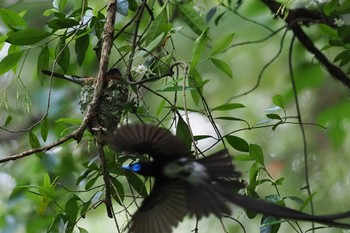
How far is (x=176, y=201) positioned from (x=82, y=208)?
30 cm

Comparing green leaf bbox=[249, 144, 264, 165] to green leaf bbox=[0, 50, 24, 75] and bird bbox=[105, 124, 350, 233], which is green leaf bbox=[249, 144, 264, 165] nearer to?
bird bbox=[105, 124, 350, 233]

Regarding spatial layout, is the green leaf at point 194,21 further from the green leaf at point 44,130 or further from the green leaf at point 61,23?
the green leaf at point 44,130

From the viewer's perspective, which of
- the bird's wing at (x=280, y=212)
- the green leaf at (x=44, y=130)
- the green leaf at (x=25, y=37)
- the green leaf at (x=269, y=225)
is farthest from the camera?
the green leaf at (x=44, y=130)

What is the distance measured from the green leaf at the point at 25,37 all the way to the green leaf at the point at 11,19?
0.07 meters

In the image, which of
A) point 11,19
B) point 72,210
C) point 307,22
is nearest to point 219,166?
point 72,210

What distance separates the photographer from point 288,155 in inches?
122

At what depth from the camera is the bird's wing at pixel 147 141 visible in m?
1.10

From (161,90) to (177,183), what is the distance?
0.63 ft

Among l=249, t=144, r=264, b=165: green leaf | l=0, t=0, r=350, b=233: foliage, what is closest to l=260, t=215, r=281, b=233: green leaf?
l=0, t=0, r=350, b=233: foliage

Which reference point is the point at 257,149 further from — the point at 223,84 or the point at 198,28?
the point at 223,84

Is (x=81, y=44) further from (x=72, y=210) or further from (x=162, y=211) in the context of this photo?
(x=162, y=211)

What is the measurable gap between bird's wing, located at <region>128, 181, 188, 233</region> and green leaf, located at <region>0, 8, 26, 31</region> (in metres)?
0.49

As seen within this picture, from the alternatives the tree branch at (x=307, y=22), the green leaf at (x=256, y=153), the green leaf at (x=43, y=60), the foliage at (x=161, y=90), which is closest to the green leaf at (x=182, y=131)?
the foliage at (x=161, y=90)

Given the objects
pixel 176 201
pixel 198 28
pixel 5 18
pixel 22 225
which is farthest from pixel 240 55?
pixel 176 201
